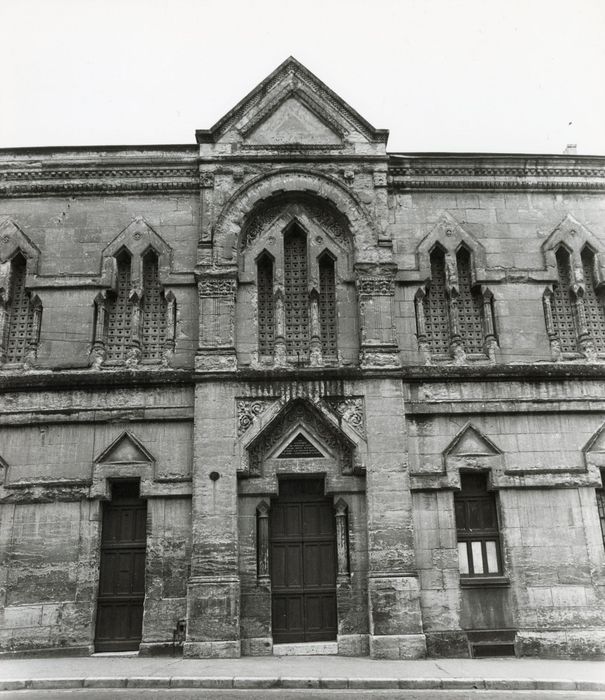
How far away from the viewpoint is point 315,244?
637 inches

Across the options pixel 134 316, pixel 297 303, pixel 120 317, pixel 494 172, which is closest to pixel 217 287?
pixel 297 303

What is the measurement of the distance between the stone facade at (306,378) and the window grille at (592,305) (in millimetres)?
61

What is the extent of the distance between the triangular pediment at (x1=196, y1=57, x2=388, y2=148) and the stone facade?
6 centimetres

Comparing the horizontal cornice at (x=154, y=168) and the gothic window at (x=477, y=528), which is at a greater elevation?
the horizontal cornice at (x=154, y=168)

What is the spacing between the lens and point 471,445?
15.0m

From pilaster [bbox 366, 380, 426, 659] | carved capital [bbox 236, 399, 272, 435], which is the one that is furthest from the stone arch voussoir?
pilaster [bbox 366, 380, 426, 659]

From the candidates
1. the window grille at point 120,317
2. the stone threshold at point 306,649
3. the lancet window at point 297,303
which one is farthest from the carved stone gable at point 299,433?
the window grille at point 120,317

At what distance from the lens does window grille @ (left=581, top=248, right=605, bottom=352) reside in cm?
1622

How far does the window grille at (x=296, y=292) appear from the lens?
15789 millimetres

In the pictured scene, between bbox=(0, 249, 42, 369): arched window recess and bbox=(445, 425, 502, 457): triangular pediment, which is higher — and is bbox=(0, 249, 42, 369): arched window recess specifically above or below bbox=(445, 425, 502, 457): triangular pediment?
above

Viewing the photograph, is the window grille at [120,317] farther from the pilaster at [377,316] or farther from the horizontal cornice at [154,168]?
the pilaster at [377,316]

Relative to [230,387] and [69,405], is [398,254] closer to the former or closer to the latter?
[230,387]

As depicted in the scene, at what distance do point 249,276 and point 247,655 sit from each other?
25.7ft

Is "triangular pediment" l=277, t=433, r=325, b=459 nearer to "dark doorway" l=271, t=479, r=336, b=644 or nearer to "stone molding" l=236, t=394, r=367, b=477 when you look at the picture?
"stone molding" l=236, t=394, r=367, b=477
